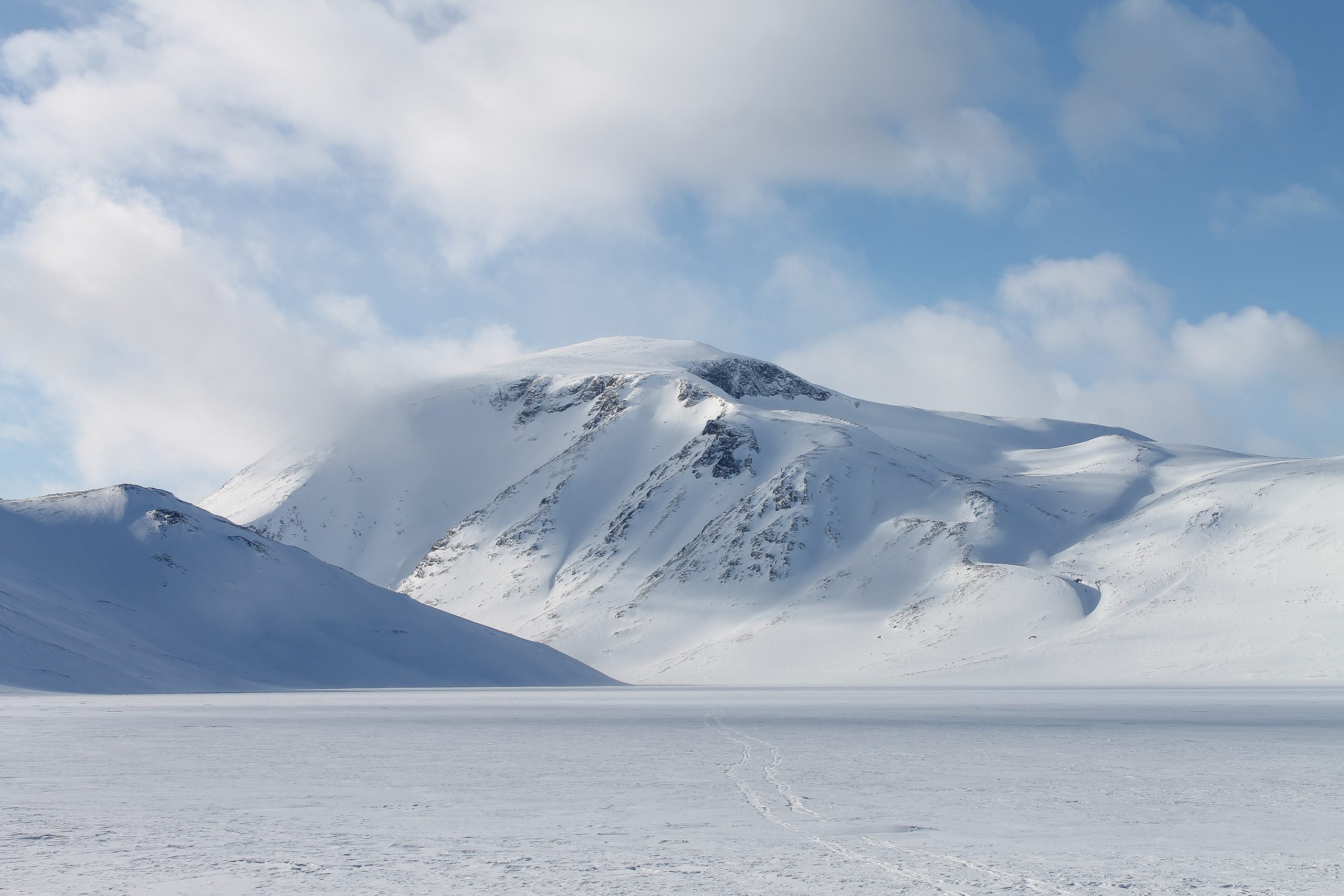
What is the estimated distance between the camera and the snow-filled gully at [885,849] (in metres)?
11.0

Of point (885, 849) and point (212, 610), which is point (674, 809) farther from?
point (212, 610)

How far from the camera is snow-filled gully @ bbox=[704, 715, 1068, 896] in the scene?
1103cm

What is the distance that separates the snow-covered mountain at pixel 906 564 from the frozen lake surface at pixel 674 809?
234 ft

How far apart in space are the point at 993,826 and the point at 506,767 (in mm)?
10802

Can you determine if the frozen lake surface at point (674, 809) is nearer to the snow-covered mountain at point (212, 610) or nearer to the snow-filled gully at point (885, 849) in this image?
the snow-filled gully at point (885, 849)

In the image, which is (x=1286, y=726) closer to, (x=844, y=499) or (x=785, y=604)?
(x=785, y=604)

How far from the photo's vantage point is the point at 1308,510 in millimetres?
122500

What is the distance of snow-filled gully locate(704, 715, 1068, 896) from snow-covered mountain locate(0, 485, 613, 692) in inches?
2736

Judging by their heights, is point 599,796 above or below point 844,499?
below

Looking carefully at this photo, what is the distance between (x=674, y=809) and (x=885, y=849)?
4276mm

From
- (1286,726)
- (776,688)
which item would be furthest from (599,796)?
(776,688)

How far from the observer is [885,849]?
1302 centimetres

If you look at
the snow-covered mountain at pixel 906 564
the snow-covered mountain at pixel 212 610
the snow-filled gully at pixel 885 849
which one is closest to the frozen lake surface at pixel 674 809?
the snow-filled gully at pixel 885 849

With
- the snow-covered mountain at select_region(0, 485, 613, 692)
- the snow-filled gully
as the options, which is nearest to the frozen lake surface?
the snow-filled gully
